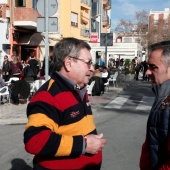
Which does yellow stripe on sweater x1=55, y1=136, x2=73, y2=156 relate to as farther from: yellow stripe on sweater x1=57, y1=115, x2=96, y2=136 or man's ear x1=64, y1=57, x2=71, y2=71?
man's ear x1=64, y1=57, x2=71, y2=71

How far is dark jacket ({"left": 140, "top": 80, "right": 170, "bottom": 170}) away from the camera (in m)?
2.18

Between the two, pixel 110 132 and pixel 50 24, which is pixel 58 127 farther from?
pixel 50 24

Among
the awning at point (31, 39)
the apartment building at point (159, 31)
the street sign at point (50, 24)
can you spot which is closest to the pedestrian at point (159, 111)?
the street sign at point (50, 24)

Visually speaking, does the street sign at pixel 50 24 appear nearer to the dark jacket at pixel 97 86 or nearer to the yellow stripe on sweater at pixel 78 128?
the dark jacket at pixel 97 86

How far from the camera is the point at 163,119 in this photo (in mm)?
2174

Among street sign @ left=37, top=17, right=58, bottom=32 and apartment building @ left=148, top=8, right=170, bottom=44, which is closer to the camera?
street sign @ left=37, top=17, right=58, bottom=32

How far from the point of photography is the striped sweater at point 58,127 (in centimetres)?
222

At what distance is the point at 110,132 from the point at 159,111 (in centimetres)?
595

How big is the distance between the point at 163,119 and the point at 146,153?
522 millimetres

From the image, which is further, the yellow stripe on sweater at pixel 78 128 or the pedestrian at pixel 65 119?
the yellow stripe on sweater at pixel 78 128

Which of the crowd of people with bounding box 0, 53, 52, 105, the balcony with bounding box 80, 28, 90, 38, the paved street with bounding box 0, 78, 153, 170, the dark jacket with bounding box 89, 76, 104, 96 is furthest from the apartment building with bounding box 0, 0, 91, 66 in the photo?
the balcony with bounding box 80, 28, 90, 38

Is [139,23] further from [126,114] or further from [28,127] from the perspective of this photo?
[28,127]

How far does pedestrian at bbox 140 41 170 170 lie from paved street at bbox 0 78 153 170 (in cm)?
321

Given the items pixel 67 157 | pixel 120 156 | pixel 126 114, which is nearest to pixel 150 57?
pixel 67 157
